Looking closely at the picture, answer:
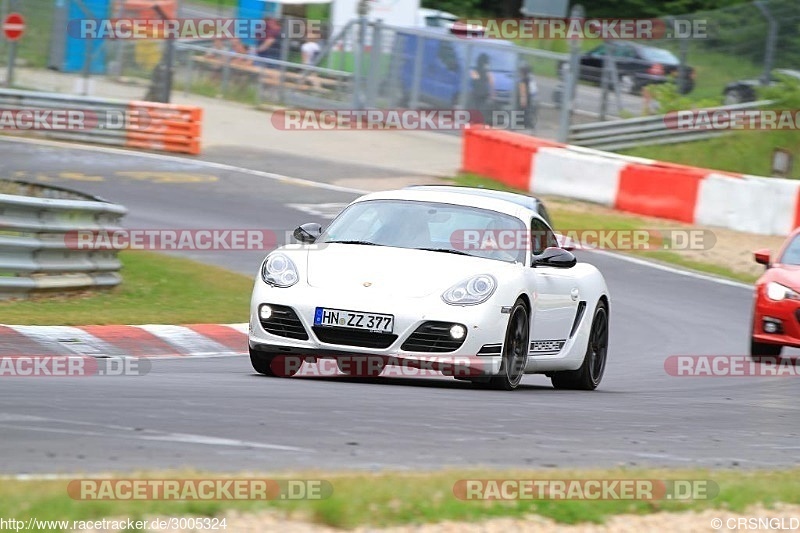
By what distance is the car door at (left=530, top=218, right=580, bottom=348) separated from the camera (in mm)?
10055

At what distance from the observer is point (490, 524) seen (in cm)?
522

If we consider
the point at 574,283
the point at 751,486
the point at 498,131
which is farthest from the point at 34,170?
the point at 751,486

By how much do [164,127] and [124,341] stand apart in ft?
52.3

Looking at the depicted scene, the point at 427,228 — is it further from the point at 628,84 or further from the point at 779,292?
the point at 628,84

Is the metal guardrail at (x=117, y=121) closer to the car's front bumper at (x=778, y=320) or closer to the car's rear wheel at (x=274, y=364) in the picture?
the car's front bumper at (x=778, y=320)

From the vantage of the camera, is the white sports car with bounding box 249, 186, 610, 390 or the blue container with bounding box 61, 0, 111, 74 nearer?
the white sports car with bounding box 249, 186, 610, 390

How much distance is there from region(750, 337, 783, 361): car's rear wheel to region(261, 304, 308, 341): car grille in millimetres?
5486

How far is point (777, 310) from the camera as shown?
12.8 m

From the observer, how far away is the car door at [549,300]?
10.1 metres

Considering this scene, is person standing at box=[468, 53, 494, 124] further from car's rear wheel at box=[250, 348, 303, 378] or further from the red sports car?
car's rear wheel at box=[250, 348, 303, 378]

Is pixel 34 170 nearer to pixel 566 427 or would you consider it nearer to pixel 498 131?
pixel 498 131

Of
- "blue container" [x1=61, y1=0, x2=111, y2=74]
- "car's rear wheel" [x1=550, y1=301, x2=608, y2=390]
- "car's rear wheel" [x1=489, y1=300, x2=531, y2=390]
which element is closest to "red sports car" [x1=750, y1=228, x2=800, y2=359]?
"car's rear wheel" [x1=550, y1=301, x2=608, y2=390]

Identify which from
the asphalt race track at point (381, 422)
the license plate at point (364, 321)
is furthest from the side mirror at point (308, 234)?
the license plate at point (364, 321)

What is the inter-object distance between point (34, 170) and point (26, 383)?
15277 mm
